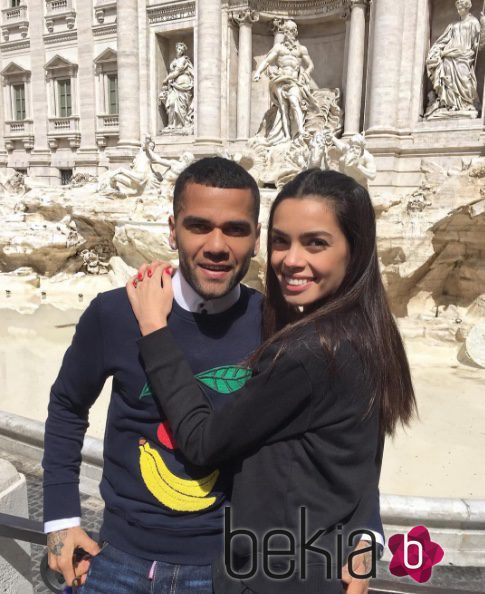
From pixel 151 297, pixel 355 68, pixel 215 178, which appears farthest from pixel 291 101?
pixel 151 297

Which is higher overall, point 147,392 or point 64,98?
point 64,98

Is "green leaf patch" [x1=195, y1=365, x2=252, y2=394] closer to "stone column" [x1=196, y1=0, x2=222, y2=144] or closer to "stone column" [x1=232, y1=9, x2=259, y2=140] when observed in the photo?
"stone column" [x1=196, y1=0, x2=222, y2=144]

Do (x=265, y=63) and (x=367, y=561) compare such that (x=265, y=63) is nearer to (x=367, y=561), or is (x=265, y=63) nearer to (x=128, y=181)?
(x=128, y=181)

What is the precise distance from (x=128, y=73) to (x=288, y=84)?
18.3 feet

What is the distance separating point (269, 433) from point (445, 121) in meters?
12.4

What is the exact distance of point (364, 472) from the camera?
44.0 inches

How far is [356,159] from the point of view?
901 cm

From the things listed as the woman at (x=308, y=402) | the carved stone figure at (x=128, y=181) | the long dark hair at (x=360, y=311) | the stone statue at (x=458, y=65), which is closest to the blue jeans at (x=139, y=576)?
the woman at (x=308, y=402)

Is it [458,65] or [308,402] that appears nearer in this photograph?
[308,402]

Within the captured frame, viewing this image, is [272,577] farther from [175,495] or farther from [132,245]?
[132,245]

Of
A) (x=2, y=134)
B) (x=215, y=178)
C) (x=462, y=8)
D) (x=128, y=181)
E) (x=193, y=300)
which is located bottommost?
(x=193, y=300)

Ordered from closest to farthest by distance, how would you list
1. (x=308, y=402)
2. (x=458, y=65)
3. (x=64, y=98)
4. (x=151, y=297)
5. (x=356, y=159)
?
(x=308, y=402), (x=151, y=297), (x=356, y=159), (x=458, y=65), (x=64, y=98)

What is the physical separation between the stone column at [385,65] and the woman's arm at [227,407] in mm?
11906

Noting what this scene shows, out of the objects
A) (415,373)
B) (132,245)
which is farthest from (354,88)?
(415,373)
